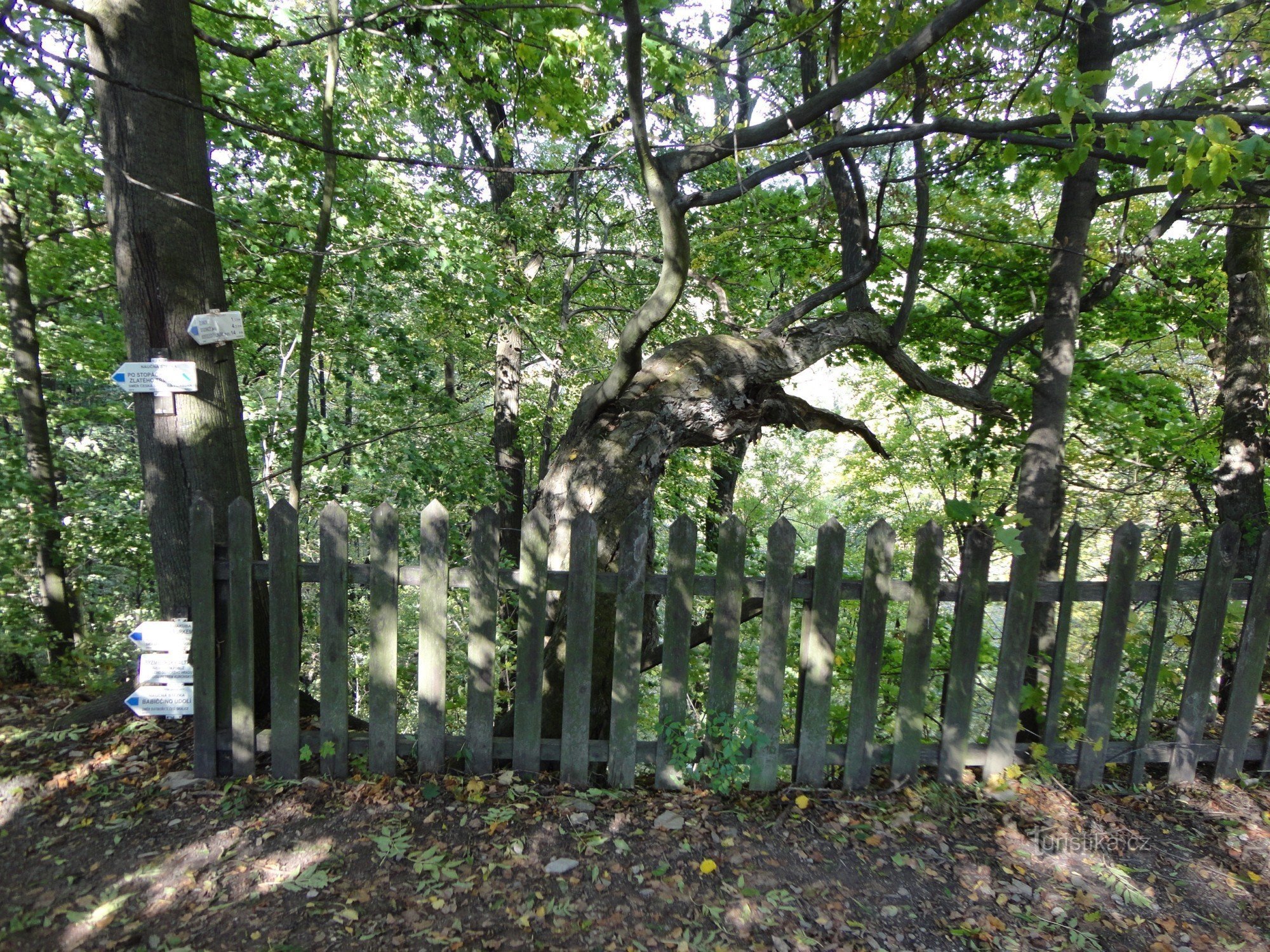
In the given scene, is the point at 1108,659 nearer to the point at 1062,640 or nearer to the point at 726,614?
the point at 1062,640

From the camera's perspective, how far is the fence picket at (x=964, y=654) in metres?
3.38

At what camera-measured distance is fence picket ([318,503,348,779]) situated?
3141 mm

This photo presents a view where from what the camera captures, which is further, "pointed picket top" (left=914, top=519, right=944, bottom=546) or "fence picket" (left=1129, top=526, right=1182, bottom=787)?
"fence picket" (left=1129, top=526, right=1182, bottom=787)

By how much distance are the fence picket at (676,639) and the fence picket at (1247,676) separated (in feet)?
10.4

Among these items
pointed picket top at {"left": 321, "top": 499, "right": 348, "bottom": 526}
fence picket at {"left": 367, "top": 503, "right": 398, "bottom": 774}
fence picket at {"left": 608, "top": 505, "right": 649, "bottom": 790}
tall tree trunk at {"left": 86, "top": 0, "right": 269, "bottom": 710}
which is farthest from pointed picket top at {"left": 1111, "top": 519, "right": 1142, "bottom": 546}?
tall tree trunk at {"left": 86, "top": 0, "right": 269, "bottom": 710}

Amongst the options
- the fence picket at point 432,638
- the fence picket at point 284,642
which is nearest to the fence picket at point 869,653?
the fence picket at point 432,638

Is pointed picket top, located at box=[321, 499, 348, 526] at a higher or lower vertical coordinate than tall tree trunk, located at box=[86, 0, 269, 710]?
lower

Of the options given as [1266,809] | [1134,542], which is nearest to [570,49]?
[1134,542]

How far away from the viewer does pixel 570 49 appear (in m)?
4.33

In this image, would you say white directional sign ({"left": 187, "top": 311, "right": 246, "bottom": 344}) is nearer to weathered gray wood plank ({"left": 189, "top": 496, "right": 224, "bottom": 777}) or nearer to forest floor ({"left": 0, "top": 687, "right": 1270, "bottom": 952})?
weathered gray wood plank ({"left": 189, "top": 496, "right": 224, "bottom": 777})

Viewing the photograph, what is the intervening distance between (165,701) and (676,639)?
8.41ft

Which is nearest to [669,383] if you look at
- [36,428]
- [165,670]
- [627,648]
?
[627,648]

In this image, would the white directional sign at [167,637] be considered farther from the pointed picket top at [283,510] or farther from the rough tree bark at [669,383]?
the rough tree bark at [669,383]

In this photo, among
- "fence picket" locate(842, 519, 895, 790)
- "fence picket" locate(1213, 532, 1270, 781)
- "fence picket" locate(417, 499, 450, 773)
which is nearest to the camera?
"fence picket" locate(417, 499, 450, 773)
